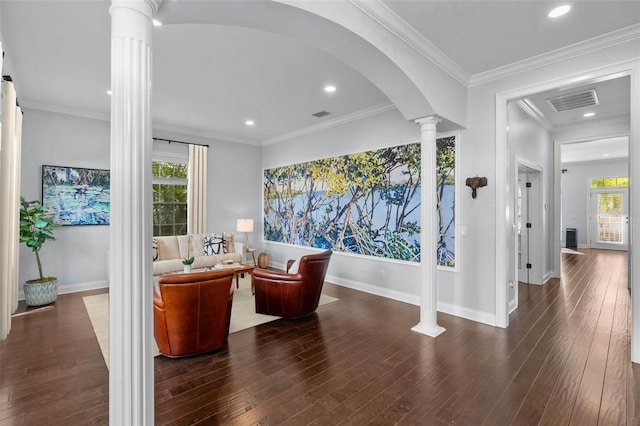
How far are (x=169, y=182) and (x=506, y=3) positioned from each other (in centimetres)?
620

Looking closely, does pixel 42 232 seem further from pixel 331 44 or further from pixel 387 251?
pixel 387 251

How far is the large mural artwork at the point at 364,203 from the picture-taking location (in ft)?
14.2

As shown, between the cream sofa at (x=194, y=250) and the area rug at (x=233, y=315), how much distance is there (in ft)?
3.00

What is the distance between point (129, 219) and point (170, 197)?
18.3 ft

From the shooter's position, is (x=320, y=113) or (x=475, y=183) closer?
(x=475, y=183)

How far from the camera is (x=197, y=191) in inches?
258

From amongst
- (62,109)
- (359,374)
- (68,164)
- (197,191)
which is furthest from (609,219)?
(62,109)

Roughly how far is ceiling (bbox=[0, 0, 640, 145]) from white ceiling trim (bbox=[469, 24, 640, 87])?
60 mm

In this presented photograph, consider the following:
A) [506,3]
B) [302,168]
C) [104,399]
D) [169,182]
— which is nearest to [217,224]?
[169,182]

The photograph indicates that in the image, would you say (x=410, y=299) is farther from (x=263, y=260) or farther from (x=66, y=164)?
(x=66, y=164)

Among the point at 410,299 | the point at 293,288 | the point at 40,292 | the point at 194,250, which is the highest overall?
the point at 194,250

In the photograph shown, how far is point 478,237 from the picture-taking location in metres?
3.94

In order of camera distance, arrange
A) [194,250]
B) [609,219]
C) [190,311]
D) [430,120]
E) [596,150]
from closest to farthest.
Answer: [190,311]
[430,120]
[194,250]
[596,150]
[609,219]

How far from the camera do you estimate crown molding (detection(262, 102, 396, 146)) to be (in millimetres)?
5033
